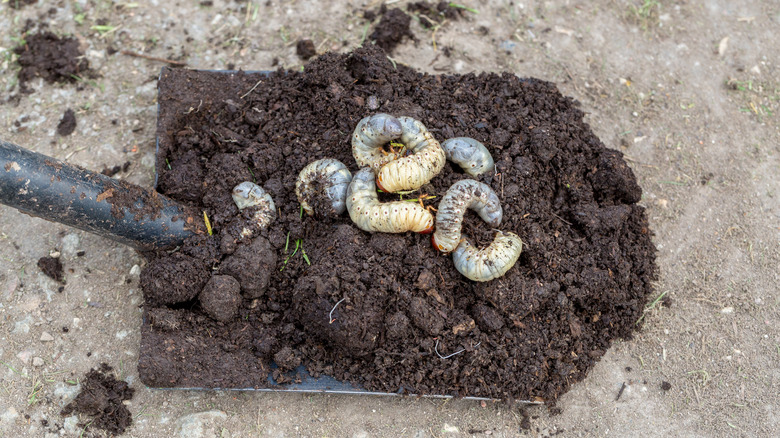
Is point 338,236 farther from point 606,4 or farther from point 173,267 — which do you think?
point 606,4

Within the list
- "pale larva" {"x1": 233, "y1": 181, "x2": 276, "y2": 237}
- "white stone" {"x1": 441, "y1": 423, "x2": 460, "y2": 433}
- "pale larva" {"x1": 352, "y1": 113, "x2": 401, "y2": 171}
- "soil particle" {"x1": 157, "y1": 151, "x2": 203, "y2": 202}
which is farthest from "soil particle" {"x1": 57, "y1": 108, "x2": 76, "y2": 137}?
"white stone" {"x1": 441, "y1": 423, "x2": 460, "y2": 433}

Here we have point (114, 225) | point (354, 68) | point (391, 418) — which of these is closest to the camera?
point (114, 225)

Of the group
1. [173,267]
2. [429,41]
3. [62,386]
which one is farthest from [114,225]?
[429,41]

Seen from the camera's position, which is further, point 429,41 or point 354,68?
point 429,41

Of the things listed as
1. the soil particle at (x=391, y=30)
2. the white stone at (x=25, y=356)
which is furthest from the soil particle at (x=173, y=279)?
the soil particle at (x=391, y=30)

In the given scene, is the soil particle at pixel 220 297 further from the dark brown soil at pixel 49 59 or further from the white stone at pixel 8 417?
the dark brown soil at pixel 49 59

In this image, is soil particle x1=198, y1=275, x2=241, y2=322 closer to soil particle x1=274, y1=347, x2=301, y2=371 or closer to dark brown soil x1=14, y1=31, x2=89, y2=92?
soil particle x1=274, y1=347, x2=301, y2=371
